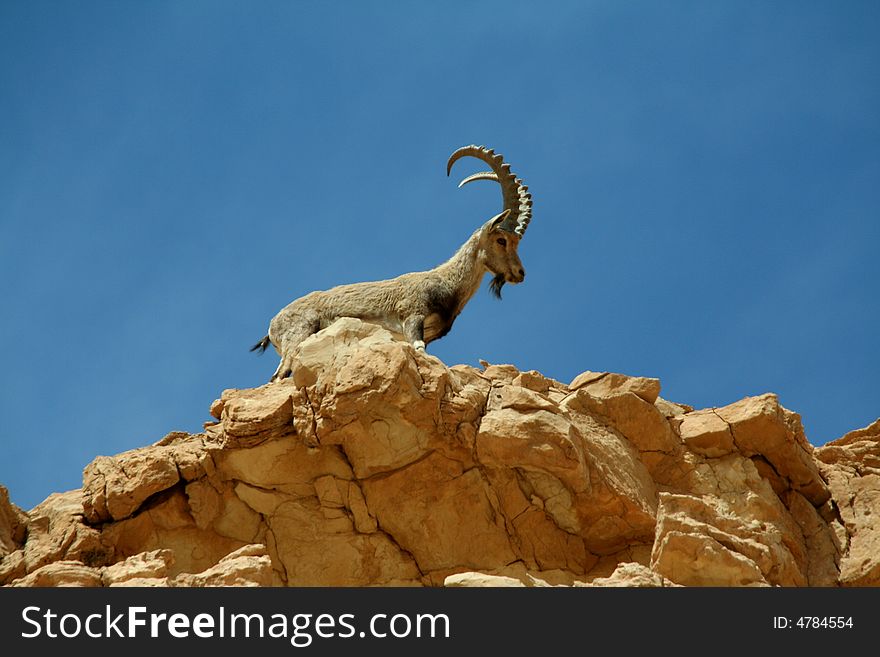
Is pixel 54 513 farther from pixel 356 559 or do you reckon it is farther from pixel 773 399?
pixel 773 399

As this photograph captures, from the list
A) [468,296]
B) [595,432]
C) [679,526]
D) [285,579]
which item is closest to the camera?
[679,526]

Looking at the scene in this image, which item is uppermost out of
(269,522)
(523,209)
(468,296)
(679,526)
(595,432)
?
(523,209)

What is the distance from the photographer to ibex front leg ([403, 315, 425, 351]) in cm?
1452

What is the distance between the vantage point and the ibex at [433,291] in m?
14.5

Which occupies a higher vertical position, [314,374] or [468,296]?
[468,296]

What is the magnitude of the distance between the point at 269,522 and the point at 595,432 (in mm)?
3407

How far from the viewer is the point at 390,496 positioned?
10.8 meters

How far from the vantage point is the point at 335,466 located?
10969 mm

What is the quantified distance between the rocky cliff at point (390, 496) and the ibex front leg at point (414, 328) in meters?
3.03

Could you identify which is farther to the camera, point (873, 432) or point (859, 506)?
point (873, 432)

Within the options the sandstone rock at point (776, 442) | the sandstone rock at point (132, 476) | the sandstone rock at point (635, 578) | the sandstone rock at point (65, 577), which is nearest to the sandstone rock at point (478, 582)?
the sandstone rock at point (635, 578)

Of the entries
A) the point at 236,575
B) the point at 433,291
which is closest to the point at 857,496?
the point at 433,291

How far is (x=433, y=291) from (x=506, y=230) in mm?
1459
